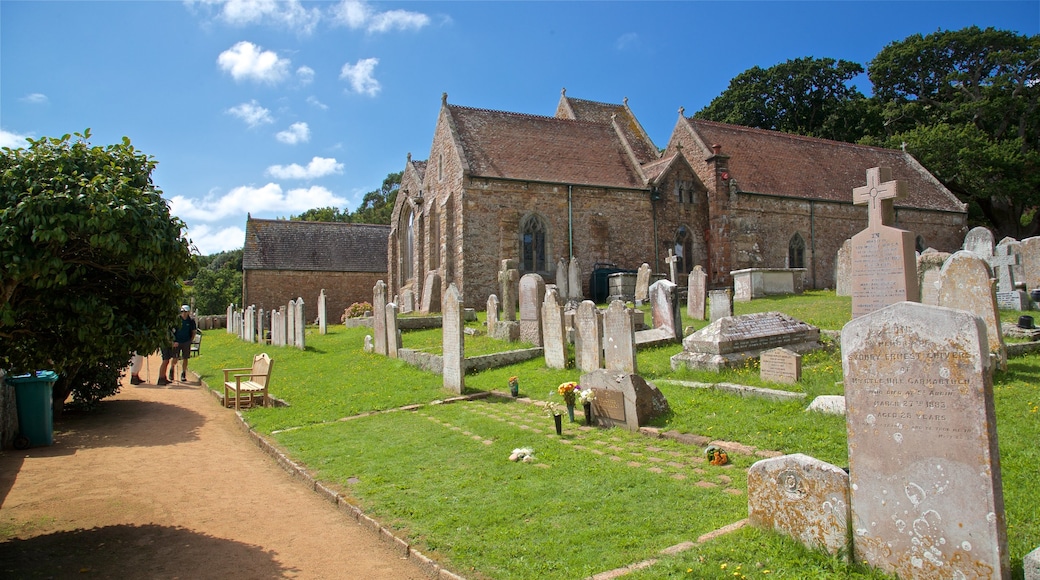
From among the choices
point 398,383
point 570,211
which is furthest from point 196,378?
point 570,211

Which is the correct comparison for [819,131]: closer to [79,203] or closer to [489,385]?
[489,385]

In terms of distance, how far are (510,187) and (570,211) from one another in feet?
9.53

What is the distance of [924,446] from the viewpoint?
149 inches

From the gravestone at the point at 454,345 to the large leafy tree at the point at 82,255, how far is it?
21.6 ft

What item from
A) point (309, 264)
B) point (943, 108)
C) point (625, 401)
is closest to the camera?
point (625, 401)

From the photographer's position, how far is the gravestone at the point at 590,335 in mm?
12117

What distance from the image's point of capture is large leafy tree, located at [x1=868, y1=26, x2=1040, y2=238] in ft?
127

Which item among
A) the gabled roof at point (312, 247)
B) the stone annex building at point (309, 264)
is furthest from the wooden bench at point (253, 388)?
the gabled roof at point (312, 247)

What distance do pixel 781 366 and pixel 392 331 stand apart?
11.0 metres

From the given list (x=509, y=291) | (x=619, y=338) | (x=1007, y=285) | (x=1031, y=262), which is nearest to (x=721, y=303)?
(x=619, y=338)

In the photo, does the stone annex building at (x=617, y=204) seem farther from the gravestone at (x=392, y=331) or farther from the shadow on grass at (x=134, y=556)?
the shadow on grass at (x=134, y=556)

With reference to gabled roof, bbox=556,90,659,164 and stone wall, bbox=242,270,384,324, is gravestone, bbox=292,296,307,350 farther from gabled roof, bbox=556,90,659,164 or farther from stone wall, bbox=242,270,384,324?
gabled roof, bbox=556,90,659,164

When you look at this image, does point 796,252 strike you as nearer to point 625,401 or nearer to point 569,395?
point 569,395

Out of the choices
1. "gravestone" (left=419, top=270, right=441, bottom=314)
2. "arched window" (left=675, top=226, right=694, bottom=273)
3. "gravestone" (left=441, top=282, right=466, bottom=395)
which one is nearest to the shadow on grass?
"gravestone" (left=441, top=282, right=466, bottom=395)
